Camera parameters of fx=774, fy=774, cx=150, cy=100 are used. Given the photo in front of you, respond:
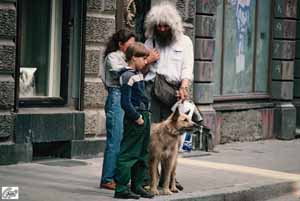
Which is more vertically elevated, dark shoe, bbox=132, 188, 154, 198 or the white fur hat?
the white fur hat

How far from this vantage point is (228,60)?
581 inches

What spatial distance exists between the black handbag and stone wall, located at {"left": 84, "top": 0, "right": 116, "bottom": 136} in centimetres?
266

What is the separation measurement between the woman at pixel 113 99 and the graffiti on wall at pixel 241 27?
640 centimetres

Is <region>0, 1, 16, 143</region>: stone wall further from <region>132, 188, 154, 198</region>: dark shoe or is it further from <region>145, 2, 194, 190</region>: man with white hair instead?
<region>132, 188, 154, 198</region>: dark shoe

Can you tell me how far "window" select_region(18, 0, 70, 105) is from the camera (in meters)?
11.1

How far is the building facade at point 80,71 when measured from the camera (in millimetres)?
10414

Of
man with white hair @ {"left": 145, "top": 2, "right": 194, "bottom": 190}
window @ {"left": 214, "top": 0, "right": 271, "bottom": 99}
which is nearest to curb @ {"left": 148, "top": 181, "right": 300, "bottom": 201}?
man with white hair @ {"left": 145, "top": 2, "right": 194, "bottom": 190}

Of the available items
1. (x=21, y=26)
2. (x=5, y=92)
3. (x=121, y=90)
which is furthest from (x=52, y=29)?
(x=121, y=90)

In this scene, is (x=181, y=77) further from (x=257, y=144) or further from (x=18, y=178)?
(x=257, y=144)

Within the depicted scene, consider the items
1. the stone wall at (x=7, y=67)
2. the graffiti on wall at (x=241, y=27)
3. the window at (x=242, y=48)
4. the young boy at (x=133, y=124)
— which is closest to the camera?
the young boy at (x=133, y=124)

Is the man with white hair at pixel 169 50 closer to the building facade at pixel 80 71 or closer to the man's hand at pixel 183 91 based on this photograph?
the man's hand at pixel 183 91

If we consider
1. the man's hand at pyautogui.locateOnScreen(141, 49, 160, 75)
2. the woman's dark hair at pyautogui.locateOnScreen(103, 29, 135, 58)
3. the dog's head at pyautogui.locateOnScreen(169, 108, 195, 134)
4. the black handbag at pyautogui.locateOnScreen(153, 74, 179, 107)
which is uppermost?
the woman's dark hair at pyautogui.locateOnScreen(103, 29, 135, 58)

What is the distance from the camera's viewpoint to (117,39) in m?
8.76

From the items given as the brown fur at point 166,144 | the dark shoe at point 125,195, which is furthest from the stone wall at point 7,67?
the dark shoe at point 125,195
